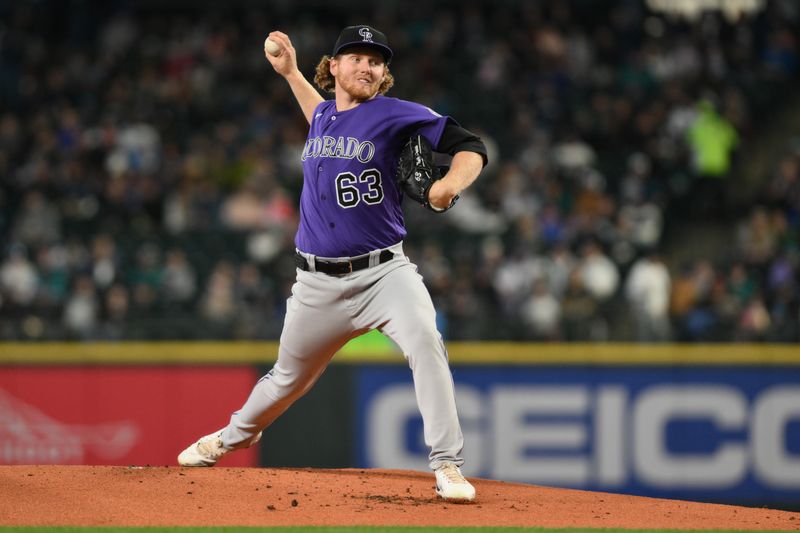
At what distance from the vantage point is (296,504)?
5148 millimetres

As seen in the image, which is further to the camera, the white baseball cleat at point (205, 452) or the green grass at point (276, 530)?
the white baseball cleat at point (205, 452)

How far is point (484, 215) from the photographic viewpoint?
1303 centimetres

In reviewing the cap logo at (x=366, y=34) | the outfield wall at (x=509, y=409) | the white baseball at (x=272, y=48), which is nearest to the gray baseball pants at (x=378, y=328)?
the cap logo at (x=366, y=34)

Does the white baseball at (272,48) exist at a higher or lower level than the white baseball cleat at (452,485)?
higher

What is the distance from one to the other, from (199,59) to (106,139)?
2268 millimetres

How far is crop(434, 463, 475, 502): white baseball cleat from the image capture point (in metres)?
5.20

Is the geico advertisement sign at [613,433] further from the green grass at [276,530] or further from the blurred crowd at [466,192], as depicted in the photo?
the green grass at [276,530]

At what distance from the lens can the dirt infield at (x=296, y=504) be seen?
16.2 feet

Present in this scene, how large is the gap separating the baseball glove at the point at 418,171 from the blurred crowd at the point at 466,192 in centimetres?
559

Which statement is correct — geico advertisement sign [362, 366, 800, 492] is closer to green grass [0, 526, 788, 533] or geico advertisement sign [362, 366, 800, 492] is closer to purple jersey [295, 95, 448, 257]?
purple jersey [295, 95, 448, 257]

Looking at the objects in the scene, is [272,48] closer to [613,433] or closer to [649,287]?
[613,433]

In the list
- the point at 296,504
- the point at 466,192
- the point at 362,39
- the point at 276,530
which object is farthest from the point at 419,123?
the point at 466,192

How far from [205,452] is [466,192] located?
24.5 feet

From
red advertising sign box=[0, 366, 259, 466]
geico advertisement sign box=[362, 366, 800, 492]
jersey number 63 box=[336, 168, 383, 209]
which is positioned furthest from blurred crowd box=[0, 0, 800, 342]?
jersey number 63 box=[336, 168, 383, 209]
